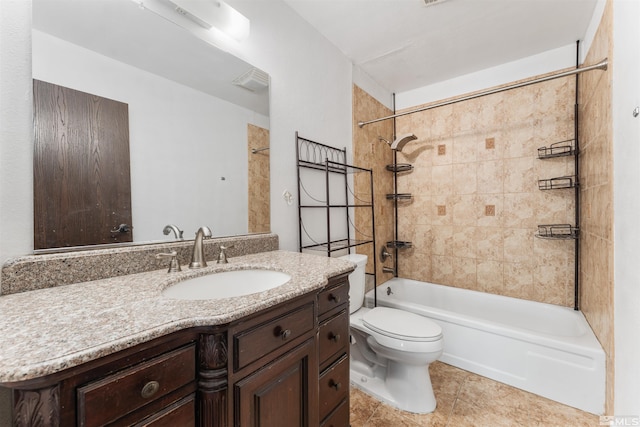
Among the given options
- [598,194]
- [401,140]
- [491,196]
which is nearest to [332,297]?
[598,194]

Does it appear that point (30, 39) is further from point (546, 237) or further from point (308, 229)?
point (546, 237)

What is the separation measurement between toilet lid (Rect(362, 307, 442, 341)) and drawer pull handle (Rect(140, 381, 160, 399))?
1313 mm

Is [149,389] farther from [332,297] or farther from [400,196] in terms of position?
[400,196]

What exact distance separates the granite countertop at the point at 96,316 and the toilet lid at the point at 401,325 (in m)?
0.88

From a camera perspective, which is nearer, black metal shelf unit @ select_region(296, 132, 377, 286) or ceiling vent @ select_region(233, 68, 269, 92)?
ceiling vent @ select_region(233, 68, 269, 92)

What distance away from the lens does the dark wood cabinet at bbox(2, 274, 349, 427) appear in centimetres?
46

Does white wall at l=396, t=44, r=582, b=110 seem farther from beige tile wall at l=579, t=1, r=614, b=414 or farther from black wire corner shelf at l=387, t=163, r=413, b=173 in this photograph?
black wire corner shelf at l=387, t=163, r=413, b=173

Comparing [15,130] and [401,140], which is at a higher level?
[401,140]

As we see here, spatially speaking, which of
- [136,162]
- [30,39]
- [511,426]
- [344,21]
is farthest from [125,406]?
[344,21]

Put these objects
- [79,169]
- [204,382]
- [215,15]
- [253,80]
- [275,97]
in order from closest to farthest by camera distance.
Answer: [204,382] < [79,169] < [215,15] < [253,80] < [275,97]

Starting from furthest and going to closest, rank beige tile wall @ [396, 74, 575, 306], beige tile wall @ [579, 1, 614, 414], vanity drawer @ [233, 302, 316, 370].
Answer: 1. beige tile wall @ [396, 74, 575, 306]
2. beige tile wall @ [579, 1, 614, 414]
3. vanity drawer @ [233, 302, 316, 370]

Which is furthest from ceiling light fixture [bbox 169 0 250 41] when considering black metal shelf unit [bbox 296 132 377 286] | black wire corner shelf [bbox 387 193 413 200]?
black wire corner shelf [bbox 387 193 413 200]

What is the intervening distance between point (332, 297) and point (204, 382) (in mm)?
574

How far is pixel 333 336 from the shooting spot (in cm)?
111
